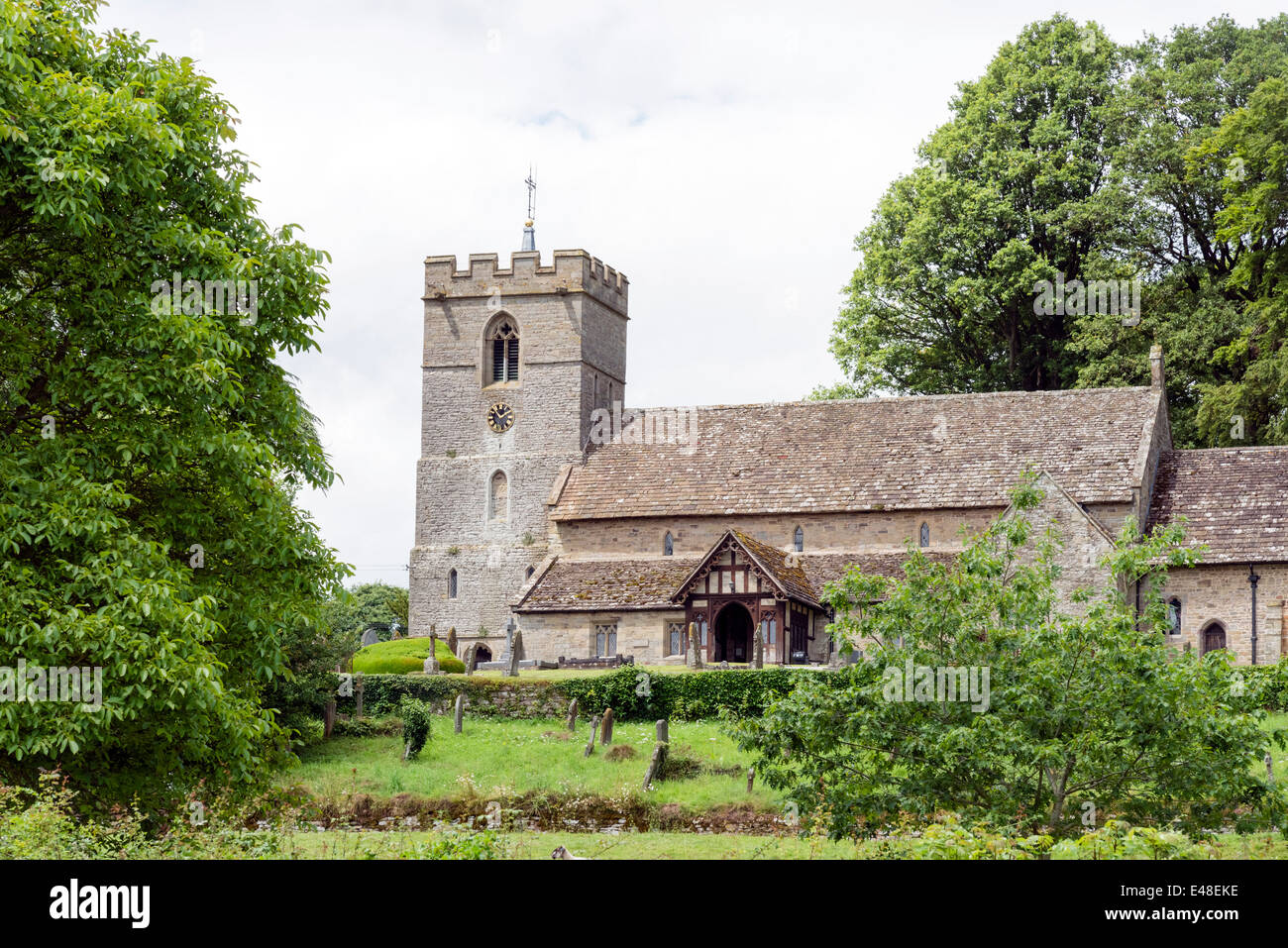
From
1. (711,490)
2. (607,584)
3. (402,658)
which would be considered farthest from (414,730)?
(711,490)

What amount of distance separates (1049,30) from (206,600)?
4994 cm

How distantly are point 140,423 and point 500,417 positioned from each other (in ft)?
124

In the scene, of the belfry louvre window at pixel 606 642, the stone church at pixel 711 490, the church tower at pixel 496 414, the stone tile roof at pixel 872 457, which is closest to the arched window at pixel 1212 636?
the stone church at pixel 711 490

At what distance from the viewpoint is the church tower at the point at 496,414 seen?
52.5 metres

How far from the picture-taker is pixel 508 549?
172ft

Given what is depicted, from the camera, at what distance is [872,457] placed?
157ft

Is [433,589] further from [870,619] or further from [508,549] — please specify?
[870,619]

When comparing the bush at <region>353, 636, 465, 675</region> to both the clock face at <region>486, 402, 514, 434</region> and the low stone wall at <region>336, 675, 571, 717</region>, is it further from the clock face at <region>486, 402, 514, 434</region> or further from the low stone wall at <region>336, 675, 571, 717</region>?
the clock face at <region>486, 402, 514, 434</region>

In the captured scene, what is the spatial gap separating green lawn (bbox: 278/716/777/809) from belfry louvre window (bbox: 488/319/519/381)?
1967 cm

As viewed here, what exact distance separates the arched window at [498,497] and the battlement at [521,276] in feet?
23.1

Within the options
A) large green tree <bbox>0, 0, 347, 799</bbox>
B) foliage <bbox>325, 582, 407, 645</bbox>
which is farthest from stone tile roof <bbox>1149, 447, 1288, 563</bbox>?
foliage <bbox>325, 582, 407, 645</bbox>

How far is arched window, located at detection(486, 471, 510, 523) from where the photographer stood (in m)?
53.0

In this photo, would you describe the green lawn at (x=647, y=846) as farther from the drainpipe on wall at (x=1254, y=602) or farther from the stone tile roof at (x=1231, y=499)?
the stone tile roof at (x=1231, y=499)
